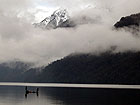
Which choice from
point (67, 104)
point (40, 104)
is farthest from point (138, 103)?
point (40, 104)

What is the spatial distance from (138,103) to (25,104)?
160 ft

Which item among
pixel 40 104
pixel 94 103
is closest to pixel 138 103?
pixel 94 103

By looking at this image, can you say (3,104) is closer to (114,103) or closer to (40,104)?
(40,104)

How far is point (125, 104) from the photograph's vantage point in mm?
131875

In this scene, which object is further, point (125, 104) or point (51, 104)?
point (51, 104)

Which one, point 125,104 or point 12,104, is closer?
point 125,104

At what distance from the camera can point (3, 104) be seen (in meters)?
139

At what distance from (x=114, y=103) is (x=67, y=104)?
1976 cm

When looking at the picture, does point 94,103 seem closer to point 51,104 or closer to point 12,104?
point 51,104

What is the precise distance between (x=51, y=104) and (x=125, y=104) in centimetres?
3244

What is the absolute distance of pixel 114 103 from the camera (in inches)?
5340

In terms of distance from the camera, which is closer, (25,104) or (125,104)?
(125,104)

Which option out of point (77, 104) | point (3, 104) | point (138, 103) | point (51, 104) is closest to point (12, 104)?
point (3, 104)

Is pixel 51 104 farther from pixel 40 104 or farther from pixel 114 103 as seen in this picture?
pixel 114 103
